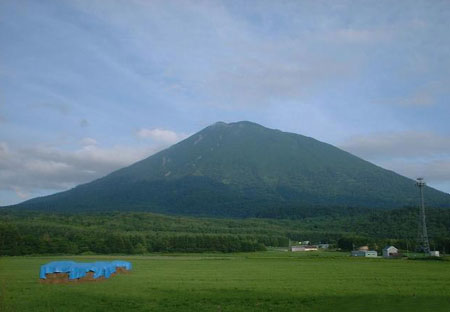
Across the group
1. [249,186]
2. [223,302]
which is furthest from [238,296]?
[249,186]

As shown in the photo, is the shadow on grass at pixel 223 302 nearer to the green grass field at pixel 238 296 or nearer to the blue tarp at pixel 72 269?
the green grass field at pixel 238 296

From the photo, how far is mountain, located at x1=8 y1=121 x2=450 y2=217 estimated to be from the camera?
497ft

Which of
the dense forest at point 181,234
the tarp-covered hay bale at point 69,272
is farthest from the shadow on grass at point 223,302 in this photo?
the dense forest at point 181,234

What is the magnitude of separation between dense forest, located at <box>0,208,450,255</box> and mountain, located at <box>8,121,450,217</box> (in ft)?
126

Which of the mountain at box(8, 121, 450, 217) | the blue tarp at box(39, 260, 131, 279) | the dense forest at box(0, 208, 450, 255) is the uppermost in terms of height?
the mountain at box(8, 121, 450, 217)

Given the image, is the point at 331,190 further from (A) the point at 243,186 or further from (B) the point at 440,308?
(B) the point at 440,308

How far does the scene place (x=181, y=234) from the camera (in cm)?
7494

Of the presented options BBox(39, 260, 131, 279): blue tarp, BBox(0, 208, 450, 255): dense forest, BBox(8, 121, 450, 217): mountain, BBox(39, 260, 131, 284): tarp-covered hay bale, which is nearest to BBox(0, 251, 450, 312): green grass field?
BBox(39, 260, 131, 284): tarp-covered hay bale

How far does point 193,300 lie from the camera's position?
58.6 feet

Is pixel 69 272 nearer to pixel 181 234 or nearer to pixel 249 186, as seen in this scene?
pixel 181 234

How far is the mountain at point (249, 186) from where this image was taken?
152m

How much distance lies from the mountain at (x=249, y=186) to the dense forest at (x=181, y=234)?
126 feet

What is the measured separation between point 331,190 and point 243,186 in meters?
31.7

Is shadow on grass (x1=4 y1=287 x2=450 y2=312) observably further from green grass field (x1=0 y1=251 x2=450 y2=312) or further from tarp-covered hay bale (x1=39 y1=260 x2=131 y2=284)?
tarp-covered hay bale (x1=39 y1=260 x2=131 y2=284)
